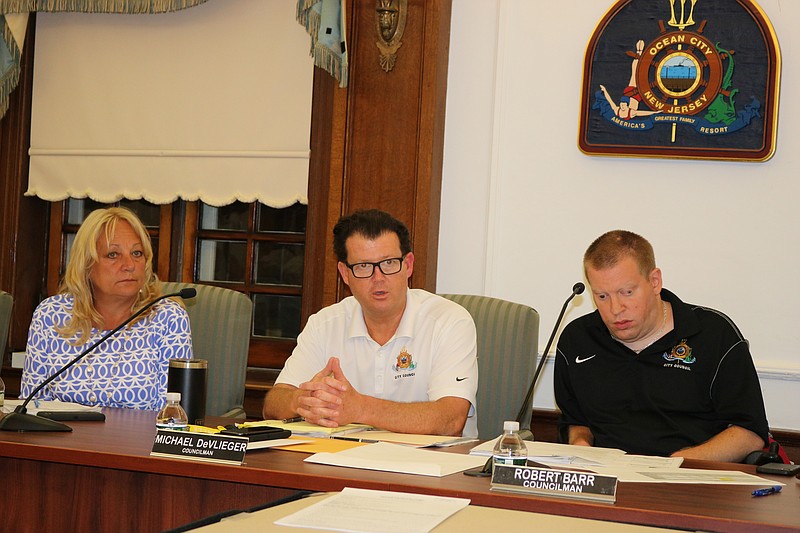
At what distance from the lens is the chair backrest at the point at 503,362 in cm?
294

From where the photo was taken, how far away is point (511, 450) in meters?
1.78

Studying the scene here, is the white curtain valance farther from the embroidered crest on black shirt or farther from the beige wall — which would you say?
the embroidered crest on black shirt

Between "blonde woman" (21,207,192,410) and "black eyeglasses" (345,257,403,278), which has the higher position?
"black eyeglasses" (345,257,403,278)

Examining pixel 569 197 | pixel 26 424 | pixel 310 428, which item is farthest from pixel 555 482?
pixel 569 197

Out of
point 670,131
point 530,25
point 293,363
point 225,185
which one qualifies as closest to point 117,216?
point 293,363

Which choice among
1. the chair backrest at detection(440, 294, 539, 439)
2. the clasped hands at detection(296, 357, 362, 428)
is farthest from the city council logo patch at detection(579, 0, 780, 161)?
the clasped hands at detection(296, 357, 362, 428)

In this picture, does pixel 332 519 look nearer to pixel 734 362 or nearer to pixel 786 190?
pixel 734 362

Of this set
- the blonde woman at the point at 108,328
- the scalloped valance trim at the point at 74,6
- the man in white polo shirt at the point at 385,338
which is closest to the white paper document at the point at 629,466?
the man in white polo shirt at the point at 385,338

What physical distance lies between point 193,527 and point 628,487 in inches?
33.0

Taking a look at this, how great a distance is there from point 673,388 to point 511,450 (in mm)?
995

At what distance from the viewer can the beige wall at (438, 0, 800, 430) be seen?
10.8ft

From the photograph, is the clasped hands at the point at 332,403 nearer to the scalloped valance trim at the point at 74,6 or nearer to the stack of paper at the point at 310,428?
the stack of paper at the point at 310,428

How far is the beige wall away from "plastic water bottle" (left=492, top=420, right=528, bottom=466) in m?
1.73

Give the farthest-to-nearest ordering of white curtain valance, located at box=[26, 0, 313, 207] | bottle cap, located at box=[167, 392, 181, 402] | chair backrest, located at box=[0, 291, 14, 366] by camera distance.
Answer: white curtain valance, located at box=[26, 0, 313, 207]
chair backrest, located at box=[0, 291, 14, 366]
bottle cap, located at box=[167, 392, 181, 402]
